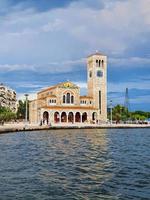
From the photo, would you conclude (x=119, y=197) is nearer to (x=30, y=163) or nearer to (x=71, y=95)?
(x=30, y=163)

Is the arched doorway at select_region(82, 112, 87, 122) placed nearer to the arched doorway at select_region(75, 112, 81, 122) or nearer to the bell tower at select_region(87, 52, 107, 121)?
the arched doorway at select_region(75, 112, 81, 122)

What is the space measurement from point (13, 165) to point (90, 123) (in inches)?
3352

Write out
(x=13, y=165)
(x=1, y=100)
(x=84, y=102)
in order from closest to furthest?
(x=13, y=165)
(x=84, y=102)
(x=1, y=100)

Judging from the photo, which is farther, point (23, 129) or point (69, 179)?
point (23, 129)

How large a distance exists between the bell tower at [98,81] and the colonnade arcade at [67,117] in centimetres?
364

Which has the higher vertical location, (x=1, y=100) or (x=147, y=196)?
(x=1, y=100)

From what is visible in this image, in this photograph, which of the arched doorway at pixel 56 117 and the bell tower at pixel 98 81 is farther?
the bell tower at pixel 98 81

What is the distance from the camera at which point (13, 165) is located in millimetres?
24594

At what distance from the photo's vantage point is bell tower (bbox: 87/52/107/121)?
11856cm

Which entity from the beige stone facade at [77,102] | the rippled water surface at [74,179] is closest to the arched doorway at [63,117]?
the beige stone facade at [77,102]

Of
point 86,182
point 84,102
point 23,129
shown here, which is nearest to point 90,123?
point 84,102

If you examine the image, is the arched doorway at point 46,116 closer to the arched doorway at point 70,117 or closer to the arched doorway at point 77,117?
the arched doorway at point 70,117

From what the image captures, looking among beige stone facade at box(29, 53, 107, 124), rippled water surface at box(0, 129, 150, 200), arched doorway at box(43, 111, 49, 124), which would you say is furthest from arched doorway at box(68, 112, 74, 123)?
rippled water surface at box(0, 129, 150, 200)

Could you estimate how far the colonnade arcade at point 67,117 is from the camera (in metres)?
110
